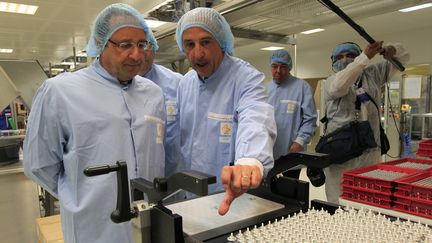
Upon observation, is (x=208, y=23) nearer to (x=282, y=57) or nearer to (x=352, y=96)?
(x=352, y=96)

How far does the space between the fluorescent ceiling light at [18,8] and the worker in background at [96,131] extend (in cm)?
276

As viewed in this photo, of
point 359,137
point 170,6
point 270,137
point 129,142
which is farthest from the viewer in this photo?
point 170,6

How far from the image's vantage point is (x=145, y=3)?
8.58 feet

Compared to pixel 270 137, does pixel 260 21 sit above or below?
above

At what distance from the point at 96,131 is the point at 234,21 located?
4.55ft

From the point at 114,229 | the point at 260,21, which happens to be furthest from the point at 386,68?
the point at 114,229

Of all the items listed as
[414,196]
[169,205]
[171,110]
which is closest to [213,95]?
[171,110]

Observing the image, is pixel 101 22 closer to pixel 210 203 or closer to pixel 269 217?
pixel 210 203

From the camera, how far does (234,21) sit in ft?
6.90

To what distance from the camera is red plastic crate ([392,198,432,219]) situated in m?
1.06

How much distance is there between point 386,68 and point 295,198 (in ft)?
4.89

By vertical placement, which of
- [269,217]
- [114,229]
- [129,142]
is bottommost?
[114,229]

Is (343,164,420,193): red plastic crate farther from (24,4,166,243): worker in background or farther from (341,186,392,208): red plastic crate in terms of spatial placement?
(24,4,166,243): worker in background

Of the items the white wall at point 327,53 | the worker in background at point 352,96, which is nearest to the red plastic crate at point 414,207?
the worker in background at point 352,96
